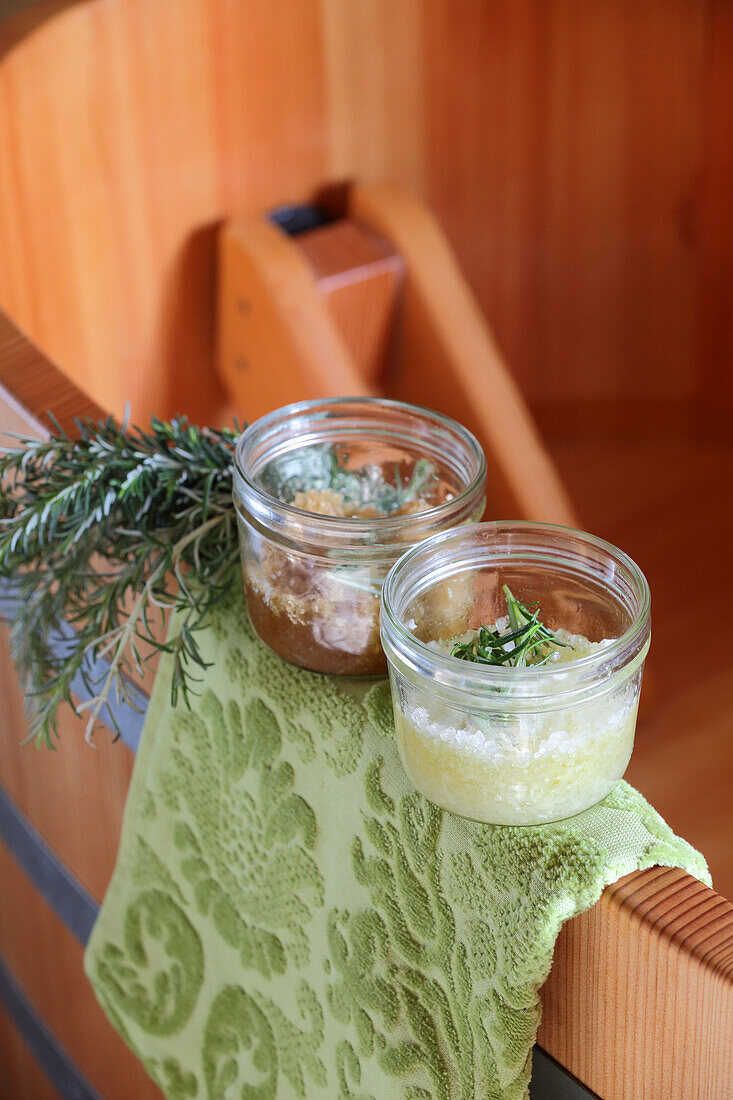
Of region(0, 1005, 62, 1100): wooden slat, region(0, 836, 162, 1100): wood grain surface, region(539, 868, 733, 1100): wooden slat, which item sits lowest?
Result: region(0, 1005, 62, 1100): wooden slat

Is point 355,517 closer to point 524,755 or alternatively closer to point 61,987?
point 524,755

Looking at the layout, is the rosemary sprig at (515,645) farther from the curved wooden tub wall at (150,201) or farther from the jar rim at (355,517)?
the curved wooden tub wall at (150,201)

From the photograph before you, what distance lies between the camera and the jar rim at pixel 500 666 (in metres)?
0.44

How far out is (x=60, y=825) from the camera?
36.6 inches

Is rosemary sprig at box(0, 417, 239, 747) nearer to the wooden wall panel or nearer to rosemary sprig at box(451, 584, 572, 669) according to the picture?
rosemary sprig at box(451, 584, 572, 669)

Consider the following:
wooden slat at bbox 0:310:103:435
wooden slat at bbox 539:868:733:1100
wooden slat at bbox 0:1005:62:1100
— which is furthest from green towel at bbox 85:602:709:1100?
wooden slat at bbox 0:1005:62:1100

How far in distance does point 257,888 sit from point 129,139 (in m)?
0.78

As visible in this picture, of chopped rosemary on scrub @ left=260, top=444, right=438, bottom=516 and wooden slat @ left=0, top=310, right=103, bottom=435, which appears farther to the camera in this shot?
wooden slat @ left=0, top=310, right=103, bottom=435

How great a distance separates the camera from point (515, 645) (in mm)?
480

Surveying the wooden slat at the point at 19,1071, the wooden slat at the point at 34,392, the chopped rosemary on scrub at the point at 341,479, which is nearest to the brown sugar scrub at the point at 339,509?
the chopped rosemary on scrub at the point at 341,479

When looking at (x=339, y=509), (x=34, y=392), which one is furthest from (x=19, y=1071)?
(x=339, y=509)

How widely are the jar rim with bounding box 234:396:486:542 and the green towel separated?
0.08 metres

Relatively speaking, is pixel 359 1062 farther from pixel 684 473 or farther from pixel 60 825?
pixel 684 473

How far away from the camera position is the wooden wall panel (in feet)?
3.61
